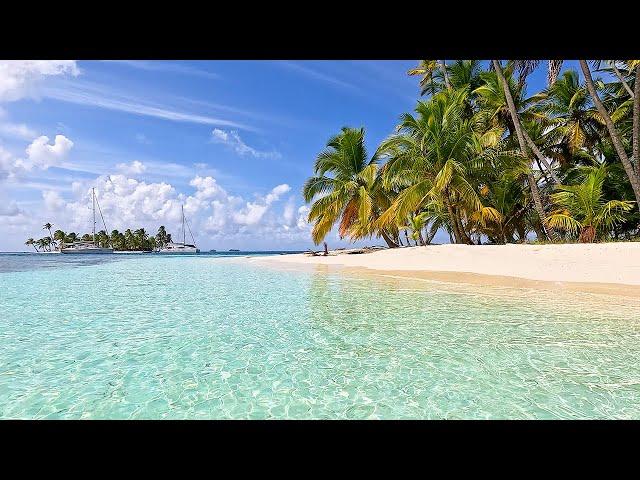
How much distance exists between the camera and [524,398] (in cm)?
280

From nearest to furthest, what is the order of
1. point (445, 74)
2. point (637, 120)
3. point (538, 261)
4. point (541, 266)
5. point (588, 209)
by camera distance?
point (541, 266) < point (538, 261) < point (637, 120) < point (588, 209) < point (445, 74)

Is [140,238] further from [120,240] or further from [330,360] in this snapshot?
[330,360]

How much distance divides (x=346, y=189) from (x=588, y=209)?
39.0ft

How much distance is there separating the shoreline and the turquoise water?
2.10 metres

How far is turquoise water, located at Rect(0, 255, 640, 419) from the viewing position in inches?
108

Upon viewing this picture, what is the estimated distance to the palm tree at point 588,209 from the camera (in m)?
11.8

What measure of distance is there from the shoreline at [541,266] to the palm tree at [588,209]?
1.31 m

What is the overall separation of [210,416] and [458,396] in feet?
6.08

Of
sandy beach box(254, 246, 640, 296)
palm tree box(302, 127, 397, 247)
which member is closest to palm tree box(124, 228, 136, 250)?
palm tree box(302, 127, 397, 247)

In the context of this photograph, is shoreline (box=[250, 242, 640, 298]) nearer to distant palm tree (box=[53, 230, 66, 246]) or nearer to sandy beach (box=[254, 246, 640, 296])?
sandy beach (box=[254, 246, 640, 296])

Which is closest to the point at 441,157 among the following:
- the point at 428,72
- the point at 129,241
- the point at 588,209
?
the point at 588,209

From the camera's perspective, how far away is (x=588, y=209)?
11.9 metres
